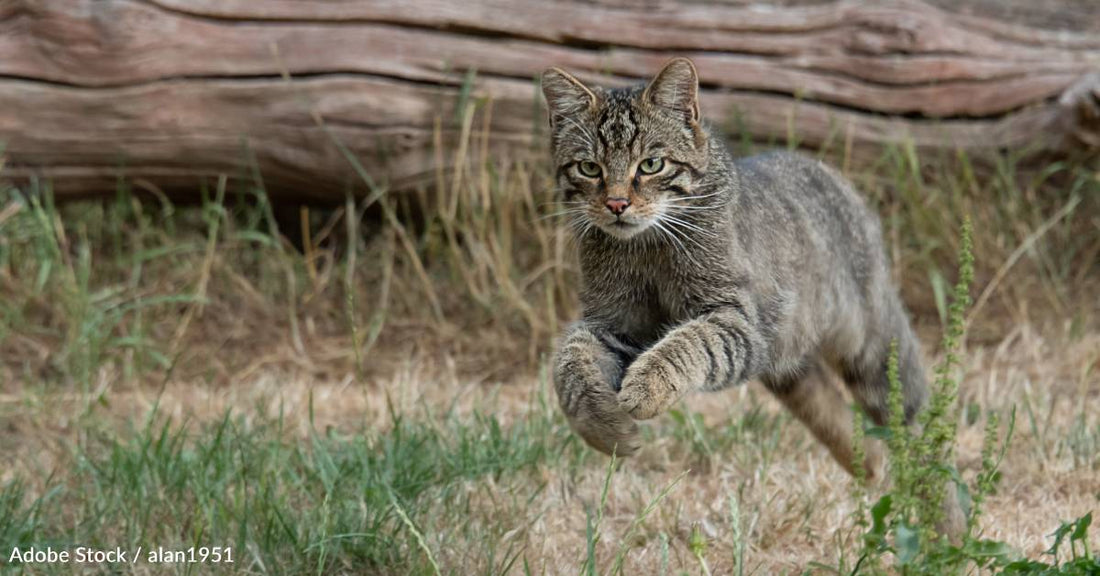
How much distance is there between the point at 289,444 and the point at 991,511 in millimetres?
2423

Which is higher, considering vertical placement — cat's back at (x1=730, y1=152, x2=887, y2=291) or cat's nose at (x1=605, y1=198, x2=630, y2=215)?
cat's nose at (x1=605, y1=198, x2=630, y2=215)

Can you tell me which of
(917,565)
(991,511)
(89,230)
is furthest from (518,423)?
(89,230)

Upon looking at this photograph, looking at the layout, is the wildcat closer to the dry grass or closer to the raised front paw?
the raised front paw

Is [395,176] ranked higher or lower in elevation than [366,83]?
lower

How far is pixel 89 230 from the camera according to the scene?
6.85 metres

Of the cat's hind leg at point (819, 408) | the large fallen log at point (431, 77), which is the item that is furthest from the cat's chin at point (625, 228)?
the large fallen log at point (431, 77)

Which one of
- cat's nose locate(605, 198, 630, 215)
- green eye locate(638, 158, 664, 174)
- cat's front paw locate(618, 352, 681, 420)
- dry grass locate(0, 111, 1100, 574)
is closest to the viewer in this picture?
cat's front paw locate(618, 352, 681, 420)

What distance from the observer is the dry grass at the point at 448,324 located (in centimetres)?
462

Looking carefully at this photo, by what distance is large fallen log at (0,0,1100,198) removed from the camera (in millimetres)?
5738

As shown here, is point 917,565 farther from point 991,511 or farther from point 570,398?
point 991,511

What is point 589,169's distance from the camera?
391 centimetres

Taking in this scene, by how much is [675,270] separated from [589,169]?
40 cm

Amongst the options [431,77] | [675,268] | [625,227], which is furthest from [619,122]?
[431,77]

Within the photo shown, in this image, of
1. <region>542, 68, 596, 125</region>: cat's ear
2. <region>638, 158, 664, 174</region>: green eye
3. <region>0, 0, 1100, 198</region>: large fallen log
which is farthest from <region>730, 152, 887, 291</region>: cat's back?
<region>0, 0, 1100, 198</region>: large fallen log
